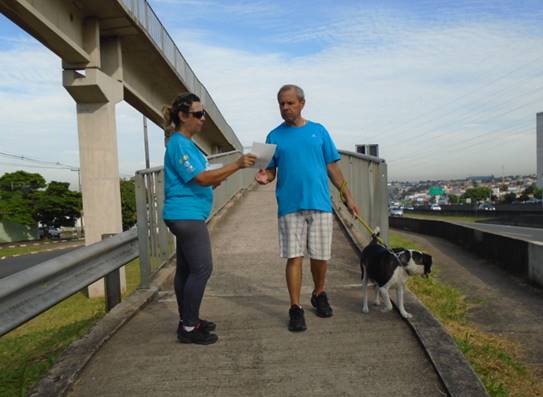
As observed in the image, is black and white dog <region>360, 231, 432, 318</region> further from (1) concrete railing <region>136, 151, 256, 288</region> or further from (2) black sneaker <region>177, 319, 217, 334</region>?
(1) concrete railing <region>136, 151, 256, 288</region>

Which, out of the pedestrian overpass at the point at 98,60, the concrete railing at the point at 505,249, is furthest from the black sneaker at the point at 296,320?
the pedestrian overpass at the point at 98,60

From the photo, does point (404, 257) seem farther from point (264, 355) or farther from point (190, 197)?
point (190, 197)

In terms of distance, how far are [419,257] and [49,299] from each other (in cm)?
290

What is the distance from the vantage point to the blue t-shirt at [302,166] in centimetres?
385

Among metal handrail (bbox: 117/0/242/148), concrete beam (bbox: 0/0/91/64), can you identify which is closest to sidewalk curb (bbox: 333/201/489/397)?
concrete beam (bbox: 0/0/91/64)

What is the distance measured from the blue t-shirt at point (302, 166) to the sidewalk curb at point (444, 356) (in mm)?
1134

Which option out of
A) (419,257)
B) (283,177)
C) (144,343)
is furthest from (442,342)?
(144,343)

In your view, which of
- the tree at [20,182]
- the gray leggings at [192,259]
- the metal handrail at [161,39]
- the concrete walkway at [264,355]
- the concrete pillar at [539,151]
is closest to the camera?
the concrete walkway at [264,355]

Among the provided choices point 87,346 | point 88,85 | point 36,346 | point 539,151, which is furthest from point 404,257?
point 539,151

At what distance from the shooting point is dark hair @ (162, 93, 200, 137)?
3514 millimetres

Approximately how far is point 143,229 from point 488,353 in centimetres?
341

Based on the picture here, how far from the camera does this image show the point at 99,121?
42.8 ft

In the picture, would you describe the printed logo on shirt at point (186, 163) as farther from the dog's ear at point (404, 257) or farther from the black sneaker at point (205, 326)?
the dog's ear at point (404, 257)

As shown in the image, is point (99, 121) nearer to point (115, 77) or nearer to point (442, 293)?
point (115, 77)
